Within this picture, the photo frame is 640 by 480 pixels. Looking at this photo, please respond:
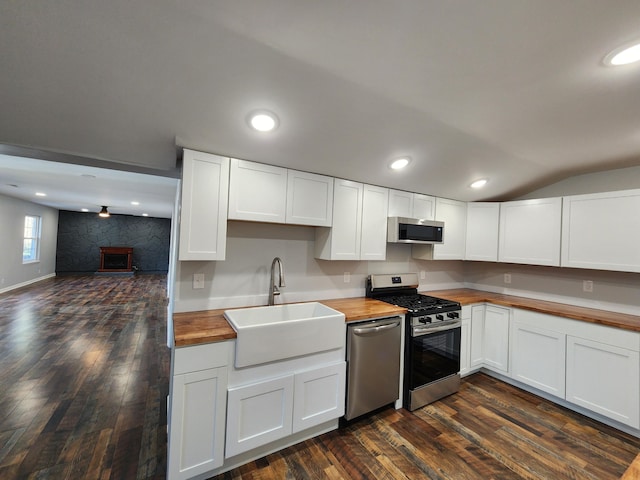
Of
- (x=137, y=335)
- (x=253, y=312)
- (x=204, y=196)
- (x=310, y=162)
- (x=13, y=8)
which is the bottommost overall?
(x=137, y=335)

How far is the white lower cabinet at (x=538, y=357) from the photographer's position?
2506mm

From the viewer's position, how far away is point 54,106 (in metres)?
1.53

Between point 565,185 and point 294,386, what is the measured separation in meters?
3.61

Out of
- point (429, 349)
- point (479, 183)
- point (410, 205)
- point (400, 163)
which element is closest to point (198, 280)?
point (400, 163)

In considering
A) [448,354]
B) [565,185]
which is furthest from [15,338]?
[565,185]

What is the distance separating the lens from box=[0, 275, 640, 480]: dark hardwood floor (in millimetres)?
1740

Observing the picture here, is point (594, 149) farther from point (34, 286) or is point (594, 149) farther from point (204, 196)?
point (34, 286)

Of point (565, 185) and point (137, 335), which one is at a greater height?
point (565, 185)

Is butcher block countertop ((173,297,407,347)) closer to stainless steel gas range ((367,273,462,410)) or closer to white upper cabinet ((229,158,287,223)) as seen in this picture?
stainless steel gas range ((367,273,462,410))

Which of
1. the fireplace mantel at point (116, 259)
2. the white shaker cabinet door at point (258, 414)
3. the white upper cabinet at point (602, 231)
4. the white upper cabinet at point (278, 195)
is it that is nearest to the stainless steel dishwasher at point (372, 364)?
the white shaker cabinet door at point (258, 414)

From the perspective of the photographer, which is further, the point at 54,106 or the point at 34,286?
the point at 34,286

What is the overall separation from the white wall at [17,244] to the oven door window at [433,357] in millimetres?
8833

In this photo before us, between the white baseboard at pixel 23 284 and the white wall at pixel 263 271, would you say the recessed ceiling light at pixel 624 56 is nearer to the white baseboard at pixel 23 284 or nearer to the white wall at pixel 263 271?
the white wall at pixel 263 271

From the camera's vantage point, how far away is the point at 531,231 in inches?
120
